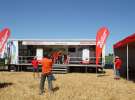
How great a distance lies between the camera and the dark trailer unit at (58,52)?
27.7 metres

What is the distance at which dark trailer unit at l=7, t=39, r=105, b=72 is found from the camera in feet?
90.8

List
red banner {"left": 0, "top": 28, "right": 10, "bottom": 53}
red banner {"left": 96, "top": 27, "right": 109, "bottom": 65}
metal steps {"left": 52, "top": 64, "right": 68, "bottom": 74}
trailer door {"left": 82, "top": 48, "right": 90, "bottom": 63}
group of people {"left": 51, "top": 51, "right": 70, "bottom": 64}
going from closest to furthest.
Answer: red banner {"left": 0, "top": 28, "right": 10, "bottom": 53} < red banner {"left": 96, "top": 27, "right": 109, "bottom": 65} < metal steps {"left": 52, "top": 64, "right": 68, "bottom": 74} < trailer door {"left": 82, "top": 48, "right": 90, "bottom": 63} < group of people {"left": 51, "top": 51, "right": 70, "bottom": 64}

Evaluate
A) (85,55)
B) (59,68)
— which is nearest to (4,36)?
(59,68)

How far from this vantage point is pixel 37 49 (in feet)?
97.3

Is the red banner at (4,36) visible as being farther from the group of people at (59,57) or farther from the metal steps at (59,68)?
the group of people at (59,57)

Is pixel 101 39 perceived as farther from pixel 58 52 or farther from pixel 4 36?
pixel 58 52

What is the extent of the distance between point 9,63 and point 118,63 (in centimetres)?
1283

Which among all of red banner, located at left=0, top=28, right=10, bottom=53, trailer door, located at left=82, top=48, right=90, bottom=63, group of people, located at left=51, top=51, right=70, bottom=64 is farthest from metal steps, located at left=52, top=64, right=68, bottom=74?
red banner, located at left=0, top=28, right=10, bottom=53

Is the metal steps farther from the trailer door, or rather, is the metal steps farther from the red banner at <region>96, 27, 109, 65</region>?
the red banner at <region>96, 27, 109, 65</region>

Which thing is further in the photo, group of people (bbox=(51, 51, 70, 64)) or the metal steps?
group of people (bbox=(51, 51, 70, 64))

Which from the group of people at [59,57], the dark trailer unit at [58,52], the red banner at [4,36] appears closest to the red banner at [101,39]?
the red banner at [4,36]

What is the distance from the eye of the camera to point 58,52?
29344 millimetres

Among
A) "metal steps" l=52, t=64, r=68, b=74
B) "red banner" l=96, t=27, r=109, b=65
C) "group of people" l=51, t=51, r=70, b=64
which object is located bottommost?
"metal steps" l=52, t=64, r=68, b=74

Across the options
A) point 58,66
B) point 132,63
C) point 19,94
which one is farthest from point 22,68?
point 19,94
